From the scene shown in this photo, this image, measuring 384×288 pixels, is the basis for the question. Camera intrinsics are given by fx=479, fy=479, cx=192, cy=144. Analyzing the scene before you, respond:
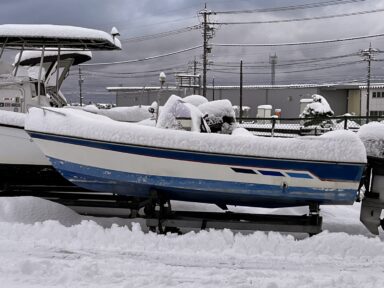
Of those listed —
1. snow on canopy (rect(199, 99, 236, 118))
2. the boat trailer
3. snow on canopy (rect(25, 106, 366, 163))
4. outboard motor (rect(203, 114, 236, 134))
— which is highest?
snow on canopy (rect(199, 99, 236, 118))

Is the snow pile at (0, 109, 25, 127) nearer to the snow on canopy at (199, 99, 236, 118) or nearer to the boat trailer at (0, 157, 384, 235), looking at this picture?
the boat trailer at (0, 157, 384, 235)

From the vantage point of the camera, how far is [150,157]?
5113 millimetres

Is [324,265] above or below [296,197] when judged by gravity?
below

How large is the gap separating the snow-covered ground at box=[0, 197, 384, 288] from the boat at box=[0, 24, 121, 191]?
1.25 meters

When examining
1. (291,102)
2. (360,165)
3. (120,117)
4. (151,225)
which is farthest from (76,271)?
(291,102)

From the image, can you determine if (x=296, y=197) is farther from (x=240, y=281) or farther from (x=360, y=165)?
(x=240, y=281)

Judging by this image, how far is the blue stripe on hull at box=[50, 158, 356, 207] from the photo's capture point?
16.5 ft

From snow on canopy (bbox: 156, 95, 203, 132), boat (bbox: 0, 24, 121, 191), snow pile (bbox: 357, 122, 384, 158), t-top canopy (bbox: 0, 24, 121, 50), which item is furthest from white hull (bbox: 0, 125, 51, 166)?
snow pile (bbox: 357, 122, 384, 158)

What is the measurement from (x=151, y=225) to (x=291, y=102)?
47331 millimetres

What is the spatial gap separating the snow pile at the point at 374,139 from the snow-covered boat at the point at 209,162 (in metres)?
0.46

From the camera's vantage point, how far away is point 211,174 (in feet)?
16.6

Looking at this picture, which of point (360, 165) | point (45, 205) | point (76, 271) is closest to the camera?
point (76, 271)

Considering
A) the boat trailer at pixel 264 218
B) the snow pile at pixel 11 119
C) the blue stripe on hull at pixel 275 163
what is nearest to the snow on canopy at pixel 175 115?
the blue stripe on hull at pixel 275 163

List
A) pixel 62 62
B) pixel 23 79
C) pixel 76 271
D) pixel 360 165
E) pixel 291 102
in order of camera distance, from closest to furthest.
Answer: pixel 76 271 → pixel 360 165 → pixel 23 79 → pixel 62 62 → pixel 291 102
